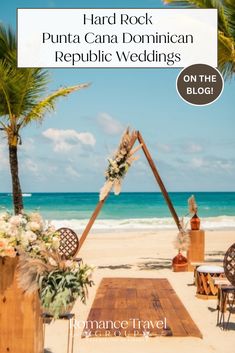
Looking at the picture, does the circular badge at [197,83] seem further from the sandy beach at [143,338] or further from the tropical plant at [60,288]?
the tropical plant at [60,288]

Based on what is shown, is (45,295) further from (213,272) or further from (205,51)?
(213,272)

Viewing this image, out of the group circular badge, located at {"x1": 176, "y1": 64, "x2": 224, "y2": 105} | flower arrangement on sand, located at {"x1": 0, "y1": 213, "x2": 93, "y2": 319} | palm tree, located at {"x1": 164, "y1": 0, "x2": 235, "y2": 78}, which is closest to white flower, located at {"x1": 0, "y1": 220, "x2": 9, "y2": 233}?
flower arrangement on sand, located at {"x1": 0, "y1": 213, "x2": 93, "y2": 319}

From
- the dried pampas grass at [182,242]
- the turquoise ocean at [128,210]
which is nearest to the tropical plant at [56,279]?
the dried pampas grass at [182,242]

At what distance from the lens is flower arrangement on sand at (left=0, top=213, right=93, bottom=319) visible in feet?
16.1

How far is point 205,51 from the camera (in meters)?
8.10

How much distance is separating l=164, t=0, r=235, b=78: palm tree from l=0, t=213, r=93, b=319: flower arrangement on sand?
10.6 metres

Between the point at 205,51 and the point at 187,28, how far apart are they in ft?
1.32

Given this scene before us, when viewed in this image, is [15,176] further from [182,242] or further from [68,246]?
[182,242]

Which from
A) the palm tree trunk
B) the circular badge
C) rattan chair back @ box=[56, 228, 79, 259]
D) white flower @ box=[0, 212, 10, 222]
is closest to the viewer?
white flower @ box=[0, 212, 10, 222]

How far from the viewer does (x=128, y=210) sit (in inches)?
2437

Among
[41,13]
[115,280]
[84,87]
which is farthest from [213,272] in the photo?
[84,87]

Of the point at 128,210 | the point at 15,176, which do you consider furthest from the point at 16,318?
the point at 128,210

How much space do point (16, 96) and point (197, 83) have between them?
702 centimetres

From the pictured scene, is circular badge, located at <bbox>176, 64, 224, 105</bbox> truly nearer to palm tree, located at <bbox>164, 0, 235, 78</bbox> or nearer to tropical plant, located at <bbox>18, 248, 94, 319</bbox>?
tropical plant, located at <bbox>18, 248, 94, 319</bbox>
